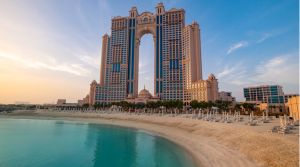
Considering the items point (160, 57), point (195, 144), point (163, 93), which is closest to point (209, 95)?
point (163, 93)

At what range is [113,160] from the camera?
17.1 meters

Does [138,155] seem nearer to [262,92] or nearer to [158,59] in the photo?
[158,59]

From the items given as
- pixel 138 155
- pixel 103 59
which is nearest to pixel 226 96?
pixel 103 59

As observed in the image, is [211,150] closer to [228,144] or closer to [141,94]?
[228,144]

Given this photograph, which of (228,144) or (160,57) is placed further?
(160,57)

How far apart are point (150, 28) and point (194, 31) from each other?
41212 mm

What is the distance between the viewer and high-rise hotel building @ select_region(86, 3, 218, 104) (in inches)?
4643

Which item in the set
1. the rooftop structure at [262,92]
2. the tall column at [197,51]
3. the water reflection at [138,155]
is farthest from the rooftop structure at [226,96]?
the water reflection at [138,155]

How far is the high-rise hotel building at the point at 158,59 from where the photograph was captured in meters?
118

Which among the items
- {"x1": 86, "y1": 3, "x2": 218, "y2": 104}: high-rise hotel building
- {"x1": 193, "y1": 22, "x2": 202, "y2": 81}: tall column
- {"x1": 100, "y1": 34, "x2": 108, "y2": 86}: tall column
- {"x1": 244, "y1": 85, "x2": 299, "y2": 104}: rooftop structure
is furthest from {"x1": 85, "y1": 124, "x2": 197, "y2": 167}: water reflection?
{"x1": 244, "y1": 85, "x2": 299, "y2": 104}: rooftop structure

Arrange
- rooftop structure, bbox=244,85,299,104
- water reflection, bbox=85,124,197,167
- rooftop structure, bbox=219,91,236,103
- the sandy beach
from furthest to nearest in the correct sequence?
1. rooftop structure, bbox=219,91,236,103
2. rooftop structure, bbox=244,85,299,104
3. water reflection, bbox=85,124,197,167
4. the sandy beach

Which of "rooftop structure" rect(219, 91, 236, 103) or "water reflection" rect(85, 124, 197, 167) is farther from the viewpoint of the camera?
"rooftop structure" rect(219, 91, 236, 103)

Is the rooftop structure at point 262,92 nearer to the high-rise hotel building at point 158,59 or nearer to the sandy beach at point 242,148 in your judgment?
the high-rise hotel building at point 158,59

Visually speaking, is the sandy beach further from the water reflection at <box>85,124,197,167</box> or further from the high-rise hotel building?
the high-rise hotel building
